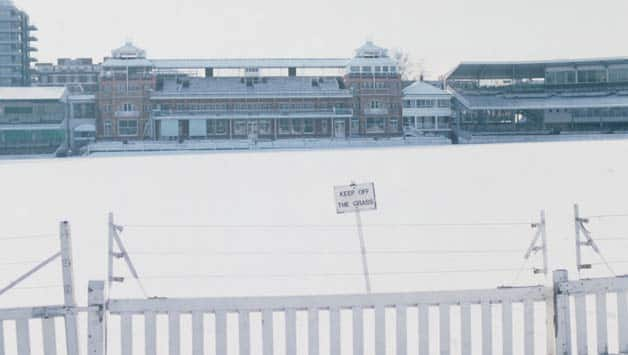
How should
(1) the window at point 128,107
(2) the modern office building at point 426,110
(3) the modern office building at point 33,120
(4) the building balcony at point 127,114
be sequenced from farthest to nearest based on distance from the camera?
(2) the modern office building at point 426,110 < (1) the window at point 128,107 < (4) the building balcony at point 127,114 < (3) the modern office building at point 33,120

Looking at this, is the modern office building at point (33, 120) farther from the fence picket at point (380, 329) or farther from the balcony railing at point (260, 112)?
the fence picket at point (380, 329)

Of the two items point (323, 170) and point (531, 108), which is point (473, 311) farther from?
point (531, 108)

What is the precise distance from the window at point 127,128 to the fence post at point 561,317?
52.7 m

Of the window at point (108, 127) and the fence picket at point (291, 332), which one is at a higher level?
the window at point (108, 127)

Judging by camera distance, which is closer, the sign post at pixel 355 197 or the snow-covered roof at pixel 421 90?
the sign post at pixel 355 197

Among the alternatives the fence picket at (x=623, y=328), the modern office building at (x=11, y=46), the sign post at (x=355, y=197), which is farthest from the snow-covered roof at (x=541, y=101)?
the fence picket at (x=623, y=328)

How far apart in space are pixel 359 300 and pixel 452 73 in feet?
188

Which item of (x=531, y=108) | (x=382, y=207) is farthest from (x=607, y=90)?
(x=382, y=207)

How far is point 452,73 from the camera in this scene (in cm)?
5972

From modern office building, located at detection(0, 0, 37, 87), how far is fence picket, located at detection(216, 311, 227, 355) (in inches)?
2788

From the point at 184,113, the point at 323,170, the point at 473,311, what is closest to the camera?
the point at 473,311

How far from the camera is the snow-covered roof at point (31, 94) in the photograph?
5384 centimetres

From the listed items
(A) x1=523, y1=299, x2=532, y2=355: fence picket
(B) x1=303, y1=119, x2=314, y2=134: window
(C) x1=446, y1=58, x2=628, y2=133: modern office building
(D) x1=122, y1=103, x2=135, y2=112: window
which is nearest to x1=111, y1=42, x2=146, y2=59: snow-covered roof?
(D) x1=122, y1=103, x2=135, y2=112: window

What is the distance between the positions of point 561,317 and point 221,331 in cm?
189
